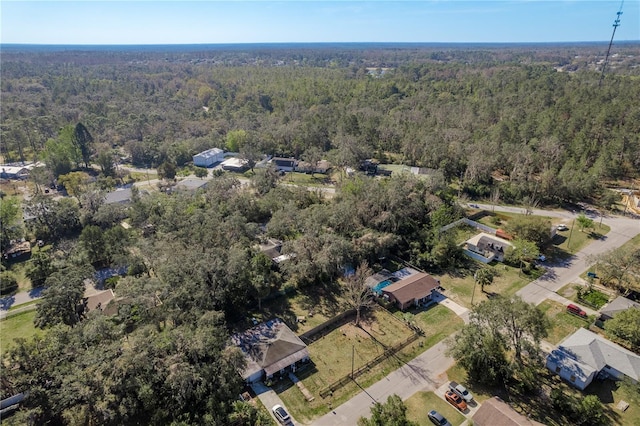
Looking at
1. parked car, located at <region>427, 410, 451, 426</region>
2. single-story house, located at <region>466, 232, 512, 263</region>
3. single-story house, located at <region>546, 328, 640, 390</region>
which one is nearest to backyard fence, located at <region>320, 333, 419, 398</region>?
parked car, located at <region>427, 410, 451, 426</region>

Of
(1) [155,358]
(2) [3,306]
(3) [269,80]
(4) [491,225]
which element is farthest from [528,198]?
(3) [269,80]

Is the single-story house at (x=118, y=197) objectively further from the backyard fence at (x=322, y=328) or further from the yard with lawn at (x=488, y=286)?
the yard with lawn at (x=488, y=286)

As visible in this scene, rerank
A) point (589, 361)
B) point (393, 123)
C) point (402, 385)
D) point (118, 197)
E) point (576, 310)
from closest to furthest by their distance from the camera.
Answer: point (402, 385) → point (589, 361) → point (576, 310) → point (118, 197) → point (393, 123)

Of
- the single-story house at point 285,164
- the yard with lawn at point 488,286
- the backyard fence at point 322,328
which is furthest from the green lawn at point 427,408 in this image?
the single-story house at point 285,164

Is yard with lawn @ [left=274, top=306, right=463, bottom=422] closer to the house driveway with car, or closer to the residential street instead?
the house driveway with car

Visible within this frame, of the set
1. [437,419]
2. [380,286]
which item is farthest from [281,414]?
[380,286]

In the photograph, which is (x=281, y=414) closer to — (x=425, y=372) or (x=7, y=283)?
(x=425, y=372)
